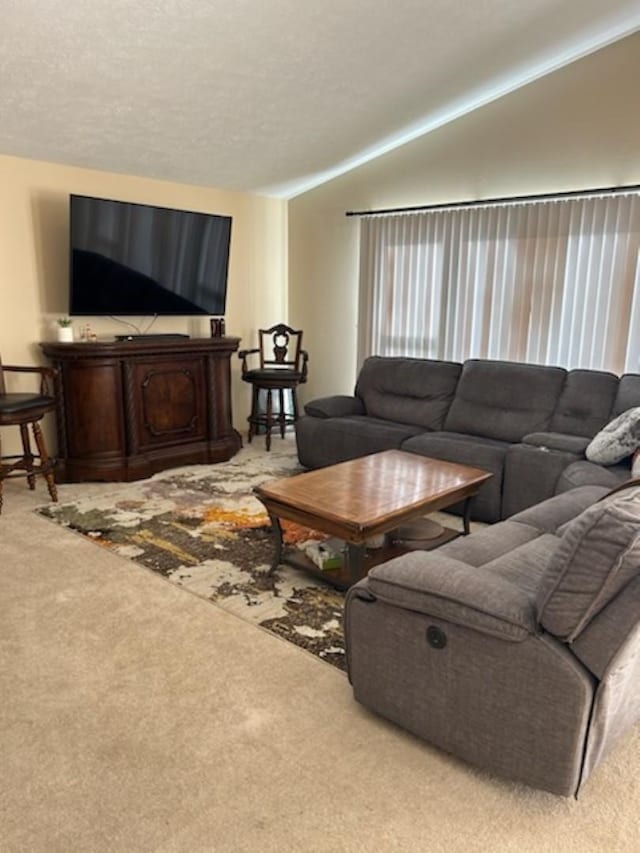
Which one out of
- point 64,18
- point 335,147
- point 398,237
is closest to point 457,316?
point 398,237

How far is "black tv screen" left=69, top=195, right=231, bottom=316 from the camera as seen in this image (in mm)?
4281

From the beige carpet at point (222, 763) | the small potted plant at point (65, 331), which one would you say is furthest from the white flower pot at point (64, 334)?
the beige carpet at point (222, 763)

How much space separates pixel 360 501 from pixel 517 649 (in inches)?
47.7

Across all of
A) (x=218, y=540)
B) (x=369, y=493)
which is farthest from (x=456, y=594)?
(x=218, y=540)

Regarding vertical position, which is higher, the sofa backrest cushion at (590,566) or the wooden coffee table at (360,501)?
the sofa backrest cushion at (590,566)

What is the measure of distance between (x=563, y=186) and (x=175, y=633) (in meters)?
3.75

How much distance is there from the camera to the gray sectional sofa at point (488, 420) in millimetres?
3535

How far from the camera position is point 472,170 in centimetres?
471

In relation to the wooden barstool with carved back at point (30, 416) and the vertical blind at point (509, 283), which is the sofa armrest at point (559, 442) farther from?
the wooden barstool with carved back at point (30, 416)

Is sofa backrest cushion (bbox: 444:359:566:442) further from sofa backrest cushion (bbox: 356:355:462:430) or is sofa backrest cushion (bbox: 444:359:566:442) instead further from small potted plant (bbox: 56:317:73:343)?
small potted plant (bbox: 56:317:73:343)

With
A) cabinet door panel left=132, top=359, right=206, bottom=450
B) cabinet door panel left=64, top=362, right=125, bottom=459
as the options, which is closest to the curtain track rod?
cabinet door panel left=132, top=359, right=206, bottom=450

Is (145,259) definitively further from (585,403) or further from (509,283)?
(585,403)

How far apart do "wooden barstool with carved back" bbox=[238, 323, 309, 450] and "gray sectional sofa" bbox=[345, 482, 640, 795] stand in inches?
136

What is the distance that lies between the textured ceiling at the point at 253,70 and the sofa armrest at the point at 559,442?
2346 mm
